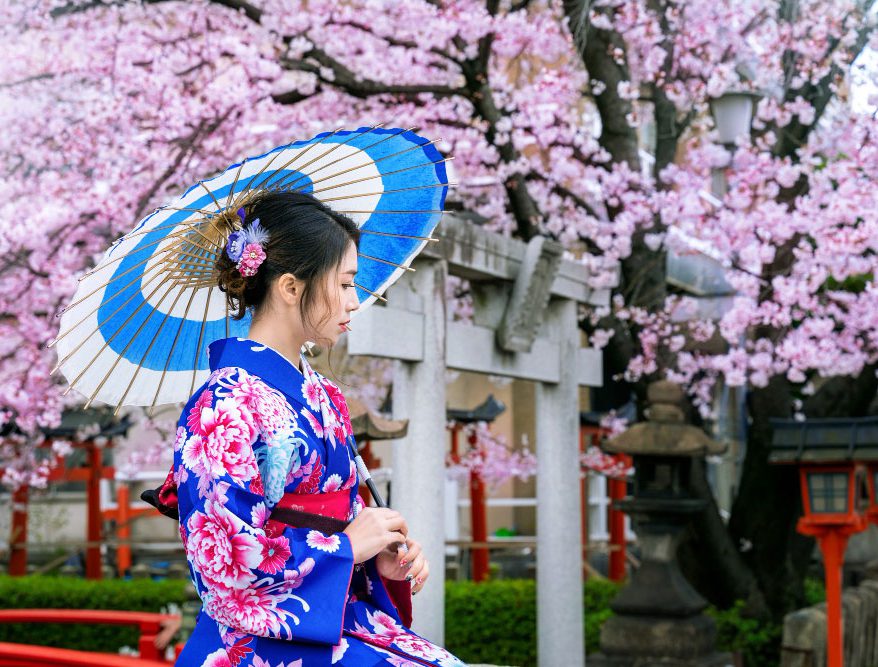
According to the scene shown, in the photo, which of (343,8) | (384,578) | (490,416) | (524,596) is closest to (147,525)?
(490,416)

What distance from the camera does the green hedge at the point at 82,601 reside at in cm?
1047

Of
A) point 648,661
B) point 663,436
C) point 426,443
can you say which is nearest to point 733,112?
point 663,436

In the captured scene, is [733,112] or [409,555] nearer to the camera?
[409,555]

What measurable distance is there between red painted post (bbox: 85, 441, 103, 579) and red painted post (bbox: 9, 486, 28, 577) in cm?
74

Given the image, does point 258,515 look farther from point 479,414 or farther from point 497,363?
point 479,414

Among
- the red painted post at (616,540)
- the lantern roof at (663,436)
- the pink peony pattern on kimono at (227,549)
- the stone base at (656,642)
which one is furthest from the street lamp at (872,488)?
the red painted post at (616,540)

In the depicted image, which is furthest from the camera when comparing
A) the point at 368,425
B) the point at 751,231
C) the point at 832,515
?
the point at 751,231

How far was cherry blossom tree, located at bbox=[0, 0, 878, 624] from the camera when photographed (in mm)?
8289

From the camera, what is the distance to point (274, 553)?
217 centimetres

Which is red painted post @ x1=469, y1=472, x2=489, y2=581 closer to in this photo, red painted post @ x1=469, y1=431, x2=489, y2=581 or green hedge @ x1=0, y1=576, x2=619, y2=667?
red painted post @ x1=469, y1=431, x2=489, y2=581

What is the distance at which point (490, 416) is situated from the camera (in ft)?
42.8

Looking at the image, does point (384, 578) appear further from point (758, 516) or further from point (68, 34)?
point (68, 34)

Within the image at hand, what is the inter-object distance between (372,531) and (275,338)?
1.49 feet

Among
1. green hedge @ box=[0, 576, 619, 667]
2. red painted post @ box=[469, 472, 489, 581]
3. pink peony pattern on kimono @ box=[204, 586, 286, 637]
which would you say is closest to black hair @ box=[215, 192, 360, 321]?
pink peony pattern on kimono @ box=[204, 586, 286, 637]
